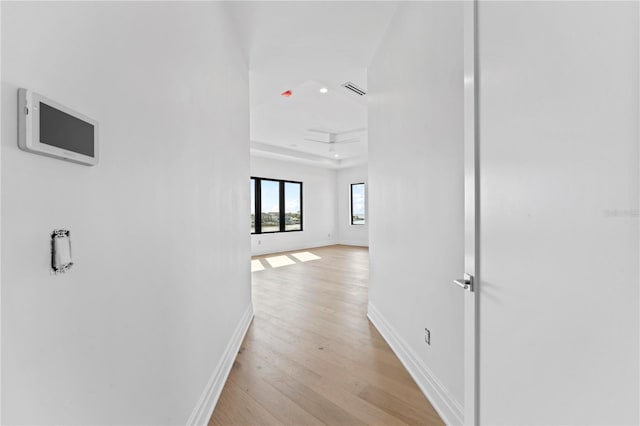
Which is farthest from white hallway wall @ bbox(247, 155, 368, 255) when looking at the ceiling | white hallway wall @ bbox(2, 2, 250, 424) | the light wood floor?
white hallway wall @ bbox(2, 2, 250, 424)

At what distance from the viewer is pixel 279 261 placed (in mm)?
6184

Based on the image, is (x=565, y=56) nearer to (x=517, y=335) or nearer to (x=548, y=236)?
(x=548, y=236)

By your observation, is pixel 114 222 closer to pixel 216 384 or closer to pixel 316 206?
pixel 216 384

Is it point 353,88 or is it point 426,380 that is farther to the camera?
point 353,88

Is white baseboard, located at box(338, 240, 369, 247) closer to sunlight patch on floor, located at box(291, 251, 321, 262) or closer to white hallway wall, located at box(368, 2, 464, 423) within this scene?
sunlight patch on floor, located at box(291, 251, 321, 262)

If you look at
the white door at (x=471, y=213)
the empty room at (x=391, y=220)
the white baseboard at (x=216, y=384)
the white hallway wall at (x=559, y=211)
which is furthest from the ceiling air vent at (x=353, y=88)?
the white baseboard at (x=216, y=384)

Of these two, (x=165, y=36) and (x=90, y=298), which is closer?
(x=90, y=298)

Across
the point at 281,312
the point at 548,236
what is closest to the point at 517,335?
the point at 548,236

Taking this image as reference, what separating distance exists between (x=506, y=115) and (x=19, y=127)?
1.23 m

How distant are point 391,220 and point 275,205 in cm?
563

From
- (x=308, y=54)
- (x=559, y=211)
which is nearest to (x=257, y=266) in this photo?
(x=308, y=54)

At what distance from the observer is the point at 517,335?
81cm

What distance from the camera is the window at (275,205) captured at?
7.05m

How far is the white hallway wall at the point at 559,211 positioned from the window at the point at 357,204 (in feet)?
25.6
